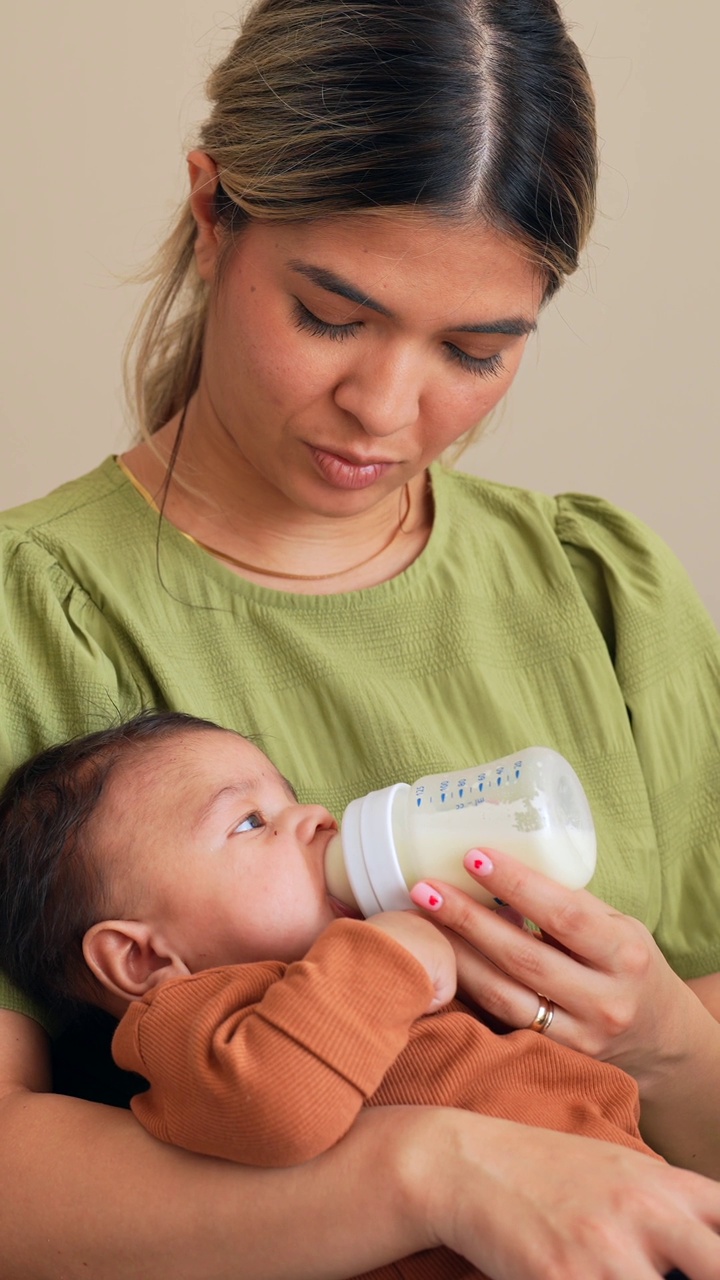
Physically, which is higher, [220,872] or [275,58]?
[275,58]

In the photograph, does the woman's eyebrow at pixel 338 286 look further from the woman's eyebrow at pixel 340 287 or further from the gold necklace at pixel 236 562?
the gold necklace at pixel 236 562

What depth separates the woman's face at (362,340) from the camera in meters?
1.16

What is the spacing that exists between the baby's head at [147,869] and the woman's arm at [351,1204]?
0.13 m

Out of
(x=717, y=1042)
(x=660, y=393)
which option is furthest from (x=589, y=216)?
(x=660, y=393)

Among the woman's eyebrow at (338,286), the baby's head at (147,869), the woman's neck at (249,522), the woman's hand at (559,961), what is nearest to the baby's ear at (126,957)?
the baby's head at (147,869)

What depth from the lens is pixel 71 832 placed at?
109 centimetres

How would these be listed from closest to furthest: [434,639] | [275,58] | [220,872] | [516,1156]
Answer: [516,1156] < [220,872] < [275,58] < [434,639]

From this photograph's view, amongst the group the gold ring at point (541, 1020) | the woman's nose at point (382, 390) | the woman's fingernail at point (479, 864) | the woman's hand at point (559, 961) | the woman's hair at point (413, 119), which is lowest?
the gold ring at point (541, 1020)

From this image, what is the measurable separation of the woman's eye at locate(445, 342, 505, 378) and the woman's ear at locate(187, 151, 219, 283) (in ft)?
0.83

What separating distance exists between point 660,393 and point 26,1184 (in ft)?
6.25

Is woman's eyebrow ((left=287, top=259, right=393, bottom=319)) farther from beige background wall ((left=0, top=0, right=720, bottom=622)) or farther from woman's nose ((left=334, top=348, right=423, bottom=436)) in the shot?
beige background wall ((left=0, top=0, right=720, bottom=622))

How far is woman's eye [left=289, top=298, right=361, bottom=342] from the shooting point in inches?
47.1

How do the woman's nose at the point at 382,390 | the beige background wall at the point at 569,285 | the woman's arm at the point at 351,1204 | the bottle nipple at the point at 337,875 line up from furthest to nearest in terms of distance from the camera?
1. the beige background wall at the point at 569,285
2. the woman's nose at the point at 382,390
3. the bottle nipple at the point at 337,875
4. the woman's arm at the point at 351,1204

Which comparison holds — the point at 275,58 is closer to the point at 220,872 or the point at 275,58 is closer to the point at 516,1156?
the point at 220,872
